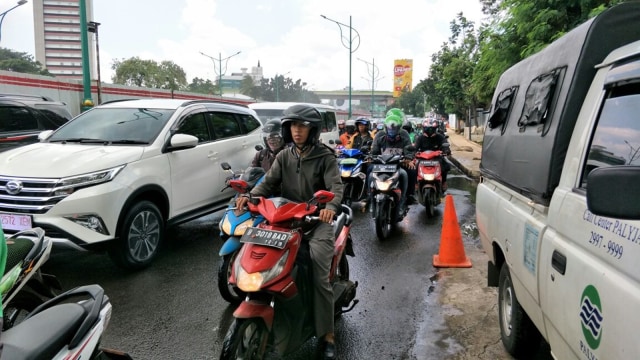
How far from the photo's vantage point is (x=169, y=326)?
411 centimetres

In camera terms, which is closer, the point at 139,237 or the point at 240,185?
the point at 240,185

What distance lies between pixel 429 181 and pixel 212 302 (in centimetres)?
523

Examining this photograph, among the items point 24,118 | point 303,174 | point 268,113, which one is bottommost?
point 303,174

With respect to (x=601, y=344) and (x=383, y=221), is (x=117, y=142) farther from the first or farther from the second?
(x=601, y=344)

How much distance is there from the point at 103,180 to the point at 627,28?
4636mm

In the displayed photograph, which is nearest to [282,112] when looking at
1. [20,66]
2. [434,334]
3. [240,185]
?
[240,185]

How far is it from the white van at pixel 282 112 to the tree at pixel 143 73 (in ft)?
127

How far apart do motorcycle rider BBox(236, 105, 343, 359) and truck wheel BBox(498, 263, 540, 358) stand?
1267 mm

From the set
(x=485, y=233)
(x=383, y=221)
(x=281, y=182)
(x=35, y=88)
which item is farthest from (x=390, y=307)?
(x=35, y=88)

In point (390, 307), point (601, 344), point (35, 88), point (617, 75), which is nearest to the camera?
point (601, 344)

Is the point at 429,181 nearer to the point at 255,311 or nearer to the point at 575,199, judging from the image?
the point at 255,311

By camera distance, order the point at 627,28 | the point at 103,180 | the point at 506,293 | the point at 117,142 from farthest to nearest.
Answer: the point at 117,142, the point at 103,180, the point at 506,293, the point at 627,28

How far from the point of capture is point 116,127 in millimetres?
5984

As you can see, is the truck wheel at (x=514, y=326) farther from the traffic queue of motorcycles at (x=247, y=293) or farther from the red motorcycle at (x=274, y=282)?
the red motorcycle at (x=274, y=282)
